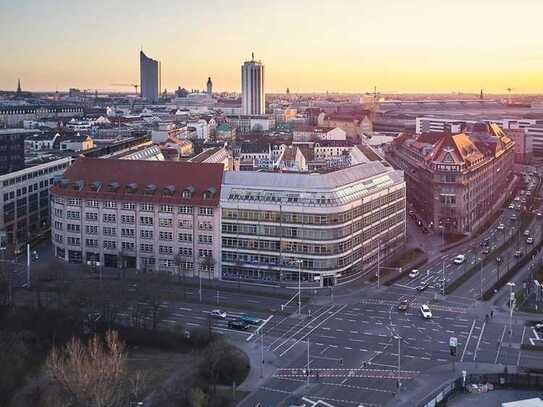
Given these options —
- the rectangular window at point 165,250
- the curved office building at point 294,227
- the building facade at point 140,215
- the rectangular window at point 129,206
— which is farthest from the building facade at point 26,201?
the curved office building at point 294,227

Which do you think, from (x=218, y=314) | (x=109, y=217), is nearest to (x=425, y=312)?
(x=218, y=314)

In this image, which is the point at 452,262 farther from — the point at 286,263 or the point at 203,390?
the point at 203,390

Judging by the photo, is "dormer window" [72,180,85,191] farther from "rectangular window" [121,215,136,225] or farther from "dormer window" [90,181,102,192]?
"rectangular window" [121,215,136,225]

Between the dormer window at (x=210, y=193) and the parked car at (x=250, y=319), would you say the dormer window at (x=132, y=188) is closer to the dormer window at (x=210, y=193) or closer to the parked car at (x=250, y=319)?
the dormer window at (x=210, y=193)

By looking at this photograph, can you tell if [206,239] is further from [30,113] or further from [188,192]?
[30,113]

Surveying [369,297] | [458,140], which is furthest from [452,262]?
[458,140]

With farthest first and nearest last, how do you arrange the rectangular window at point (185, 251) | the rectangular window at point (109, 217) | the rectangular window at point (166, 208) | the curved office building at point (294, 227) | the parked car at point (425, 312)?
the rectangular window at point (109, 217), the rectangular window at point (166, 208), the rectangular window at point (185, 251), the curved office building at point (294, 227), the parked car at point (425, 312)
